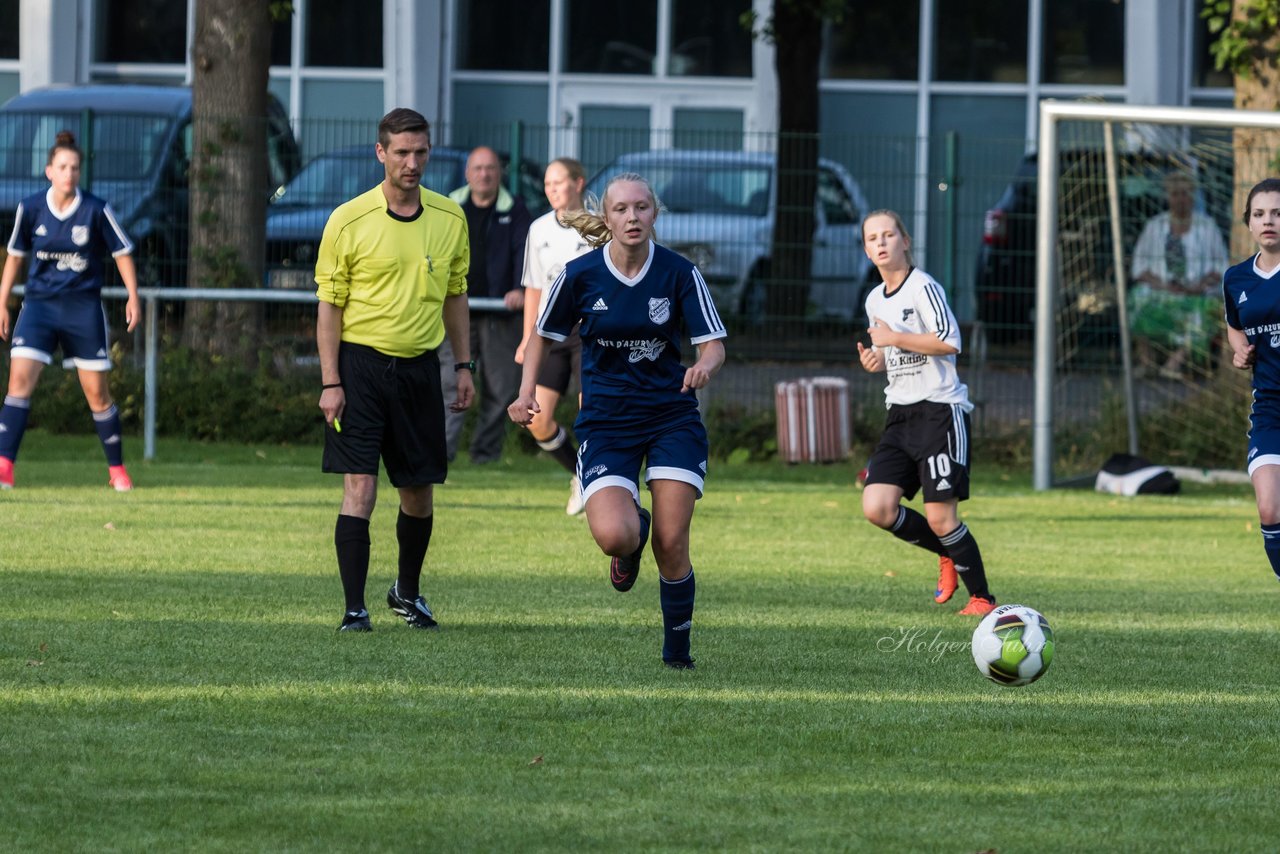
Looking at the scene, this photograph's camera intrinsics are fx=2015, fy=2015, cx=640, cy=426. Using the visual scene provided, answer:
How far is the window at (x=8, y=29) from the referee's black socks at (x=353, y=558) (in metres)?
24.3

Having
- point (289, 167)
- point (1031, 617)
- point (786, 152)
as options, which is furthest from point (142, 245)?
point (1031, 617)

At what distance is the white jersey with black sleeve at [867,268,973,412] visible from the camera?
851cm

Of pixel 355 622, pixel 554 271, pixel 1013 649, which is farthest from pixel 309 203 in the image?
pixel 1013 649

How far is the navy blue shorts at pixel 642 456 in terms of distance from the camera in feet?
22.4

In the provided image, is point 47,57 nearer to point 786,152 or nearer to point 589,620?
point 786,152

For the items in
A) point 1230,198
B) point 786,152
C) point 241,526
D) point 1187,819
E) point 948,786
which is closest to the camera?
point 1187,819

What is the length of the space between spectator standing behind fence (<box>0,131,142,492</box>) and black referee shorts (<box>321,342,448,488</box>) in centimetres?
508

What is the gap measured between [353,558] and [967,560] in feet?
8.64

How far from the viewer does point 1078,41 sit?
29.1m

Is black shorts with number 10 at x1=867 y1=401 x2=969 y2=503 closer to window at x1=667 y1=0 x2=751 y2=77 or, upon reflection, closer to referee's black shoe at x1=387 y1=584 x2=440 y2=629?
referee's black shoe at x1=387 y1=584 x2=440 y2=629

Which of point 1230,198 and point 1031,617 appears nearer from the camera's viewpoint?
point 1031,617

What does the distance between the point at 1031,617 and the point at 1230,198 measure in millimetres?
9505

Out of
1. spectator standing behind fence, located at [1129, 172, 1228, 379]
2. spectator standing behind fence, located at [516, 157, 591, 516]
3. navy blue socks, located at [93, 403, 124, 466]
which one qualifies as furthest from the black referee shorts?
spectator standing behind fence, located at [1129, 172, 1228, 379]

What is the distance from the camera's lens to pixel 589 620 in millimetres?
8062
